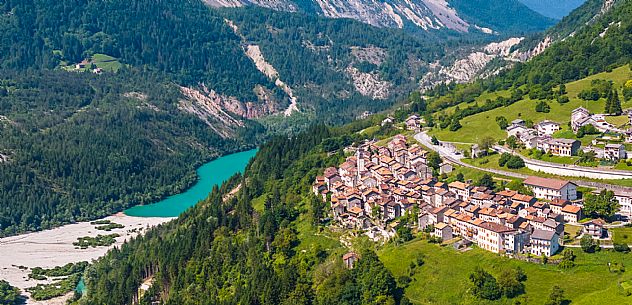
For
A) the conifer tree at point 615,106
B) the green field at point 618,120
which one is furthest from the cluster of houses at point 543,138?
the conifer tree at point 615,106

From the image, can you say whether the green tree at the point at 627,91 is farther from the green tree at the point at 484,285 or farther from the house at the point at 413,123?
the green tree at the point at 484,285

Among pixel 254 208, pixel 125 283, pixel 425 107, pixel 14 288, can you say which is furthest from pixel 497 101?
pixel 14 288

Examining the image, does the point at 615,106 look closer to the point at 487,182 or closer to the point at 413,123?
the point at 487,182

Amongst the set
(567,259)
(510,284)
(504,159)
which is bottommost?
(510,284)

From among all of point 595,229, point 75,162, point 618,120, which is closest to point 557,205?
point 595,229

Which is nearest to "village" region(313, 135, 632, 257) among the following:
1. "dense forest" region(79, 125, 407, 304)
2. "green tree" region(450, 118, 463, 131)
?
"dense forest" region(79, 125, 407, 304)

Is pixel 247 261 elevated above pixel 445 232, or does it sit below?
below

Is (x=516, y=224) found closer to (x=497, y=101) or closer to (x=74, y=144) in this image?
(x=497, y=101)
